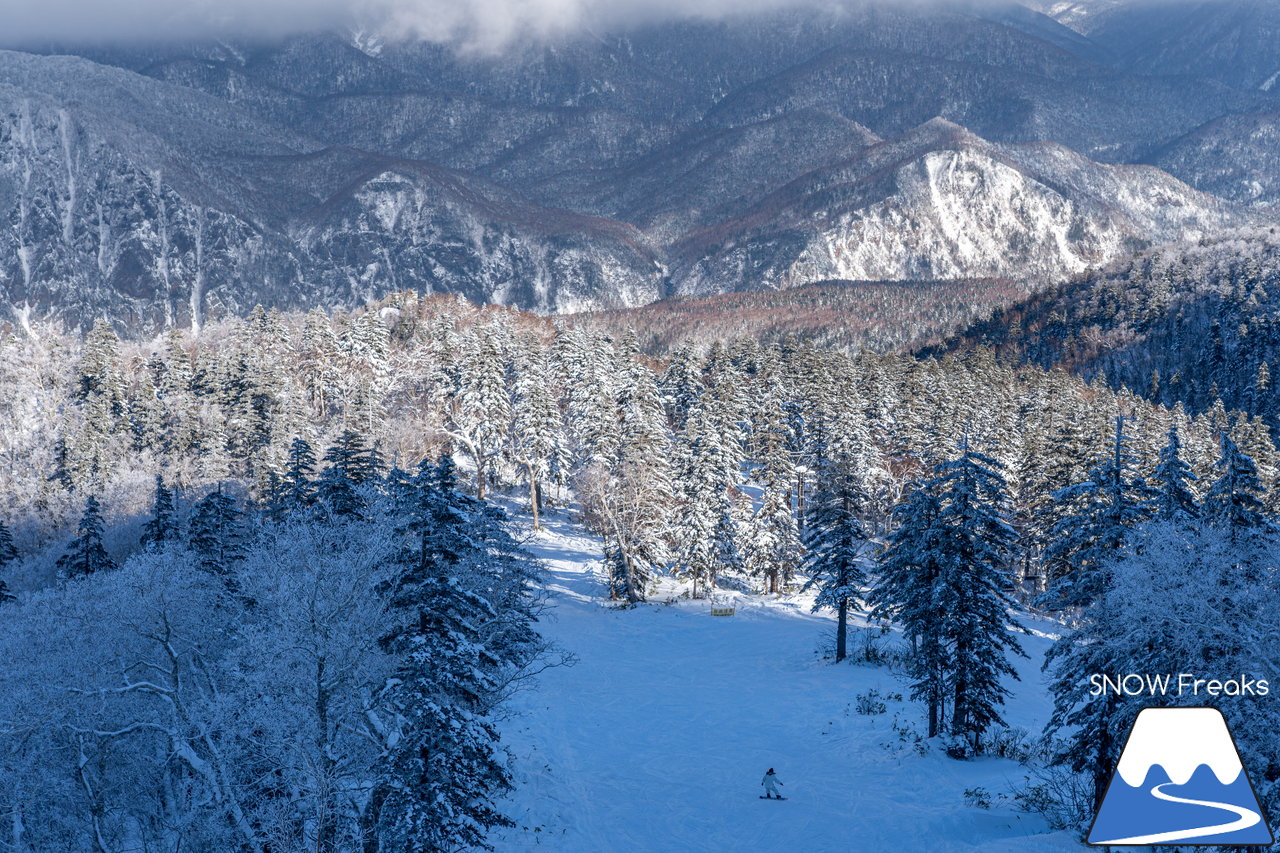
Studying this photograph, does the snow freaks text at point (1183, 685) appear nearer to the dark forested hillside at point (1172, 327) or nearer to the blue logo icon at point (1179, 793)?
the blue logo icon at point (1179, 793)

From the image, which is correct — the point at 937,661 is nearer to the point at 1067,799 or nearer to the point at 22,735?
the point at 1067,799

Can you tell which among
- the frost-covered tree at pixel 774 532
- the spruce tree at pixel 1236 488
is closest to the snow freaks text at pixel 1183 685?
the spruce tree at pixel 1236 488

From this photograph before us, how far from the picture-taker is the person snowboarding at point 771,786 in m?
28.0

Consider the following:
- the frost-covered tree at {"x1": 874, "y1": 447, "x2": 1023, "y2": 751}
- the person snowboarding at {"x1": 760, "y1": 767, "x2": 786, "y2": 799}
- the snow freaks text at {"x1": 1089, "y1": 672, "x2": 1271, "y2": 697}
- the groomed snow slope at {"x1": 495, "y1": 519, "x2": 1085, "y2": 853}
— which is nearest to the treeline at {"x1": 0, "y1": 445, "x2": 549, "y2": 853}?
the groomed snow slope at {"x1": 495, "y1": 519, "x2": 1085, "y2": 853}

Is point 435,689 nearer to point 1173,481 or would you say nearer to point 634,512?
point 1173,481

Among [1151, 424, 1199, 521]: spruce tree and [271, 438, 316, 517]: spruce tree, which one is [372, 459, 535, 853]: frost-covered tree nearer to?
[1151, 424, 1199, 521]: spruce tree

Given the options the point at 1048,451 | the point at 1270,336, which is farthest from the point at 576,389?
the point at 1270,336

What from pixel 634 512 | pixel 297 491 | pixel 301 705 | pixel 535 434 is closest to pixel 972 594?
pixel 301 705

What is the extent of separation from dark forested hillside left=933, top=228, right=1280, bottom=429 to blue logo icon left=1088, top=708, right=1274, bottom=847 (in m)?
140

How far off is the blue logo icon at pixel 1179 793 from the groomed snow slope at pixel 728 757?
13.1m

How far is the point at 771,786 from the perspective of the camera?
27984 mm

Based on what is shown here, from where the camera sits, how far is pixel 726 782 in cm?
2989

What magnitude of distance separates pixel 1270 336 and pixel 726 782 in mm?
154025

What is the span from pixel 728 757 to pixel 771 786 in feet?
14.3
